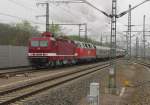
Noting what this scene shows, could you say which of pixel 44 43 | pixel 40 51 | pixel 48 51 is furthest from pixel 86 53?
pixel 40 51

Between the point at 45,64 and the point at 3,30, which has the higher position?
the point at 3,30

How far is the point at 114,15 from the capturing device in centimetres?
1889

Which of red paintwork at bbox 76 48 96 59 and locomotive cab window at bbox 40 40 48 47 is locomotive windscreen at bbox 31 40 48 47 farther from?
red paintwork at bbox 76 48 96 59

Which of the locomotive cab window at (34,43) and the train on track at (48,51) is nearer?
the train on track at (48,51)

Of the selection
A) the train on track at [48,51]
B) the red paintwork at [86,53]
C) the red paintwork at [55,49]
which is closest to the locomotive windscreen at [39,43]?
the train on track at [48,51]

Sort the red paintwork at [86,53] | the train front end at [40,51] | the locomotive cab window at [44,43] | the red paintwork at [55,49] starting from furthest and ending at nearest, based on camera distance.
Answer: the red paintwork at [86,53], the locomotive cab window at [44,43], the red paintwork at [55,49], the train front end at [40,51]

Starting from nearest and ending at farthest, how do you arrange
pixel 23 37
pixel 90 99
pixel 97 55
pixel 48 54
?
pixel 90 99
pixel 48 54
pixel 23 37
pixel 97 55

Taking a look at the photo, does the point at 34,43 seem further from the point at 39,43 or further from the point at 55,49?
the point at 55,49

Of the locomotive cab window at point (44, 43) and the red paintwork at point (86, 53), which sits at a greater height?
the locomotive cab window at point (44, 43)

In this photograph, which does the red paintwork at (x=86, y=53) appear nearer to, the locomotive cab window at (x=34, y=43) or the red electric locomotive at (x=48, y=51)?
the red electric locomotive at (x=48, y=51)

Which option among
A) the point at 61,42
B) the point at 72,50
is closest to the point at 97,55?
the point at 72,50

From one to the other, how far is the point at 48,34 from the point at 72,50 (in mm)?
8306

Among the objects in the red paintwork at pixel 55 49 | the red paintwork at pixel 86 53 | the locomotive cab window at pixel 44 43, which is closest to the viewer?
the red paintwork at pixel 55 49

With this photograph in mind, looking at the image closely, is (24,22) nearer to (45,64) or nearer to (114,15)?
(45,64)
